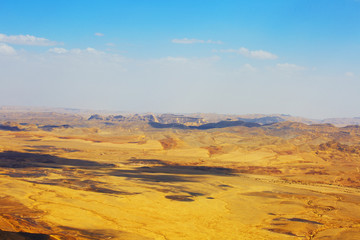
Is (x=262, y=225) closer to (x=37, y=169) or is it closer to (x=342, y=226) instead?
(x=342, y=226)

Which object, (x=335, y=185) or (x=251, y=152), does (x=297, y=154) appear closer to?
(x=251, y=152)

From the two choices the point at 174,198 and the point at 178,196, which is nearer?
the point at 174,198

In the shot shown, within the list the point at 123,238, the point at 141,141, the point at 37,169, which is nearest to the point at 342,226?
the point at 123,238

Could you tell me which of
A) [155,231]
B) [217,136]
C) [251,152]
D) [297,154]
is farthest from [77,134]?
[155,231]

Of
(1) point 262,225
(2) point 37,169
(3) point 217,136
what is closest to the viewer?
(1) point 262,225

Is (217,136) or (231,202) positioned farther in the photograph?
(217,136)

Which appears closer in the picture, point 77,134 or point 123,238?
point 123,238

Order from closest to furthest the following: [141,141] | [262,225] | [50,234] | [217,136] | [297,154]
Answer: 1. [50,234]
2. [262,225]
3. [297,154]
4. [141,141]
5. [217,136]

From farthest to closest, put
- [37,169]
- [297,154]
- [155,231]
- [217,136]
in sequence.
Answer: [217,136] → [297,154] → [37,169] → [155,231]

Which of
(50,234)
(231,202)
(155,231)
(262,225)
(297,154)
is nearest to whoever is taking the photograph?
(50,234)
